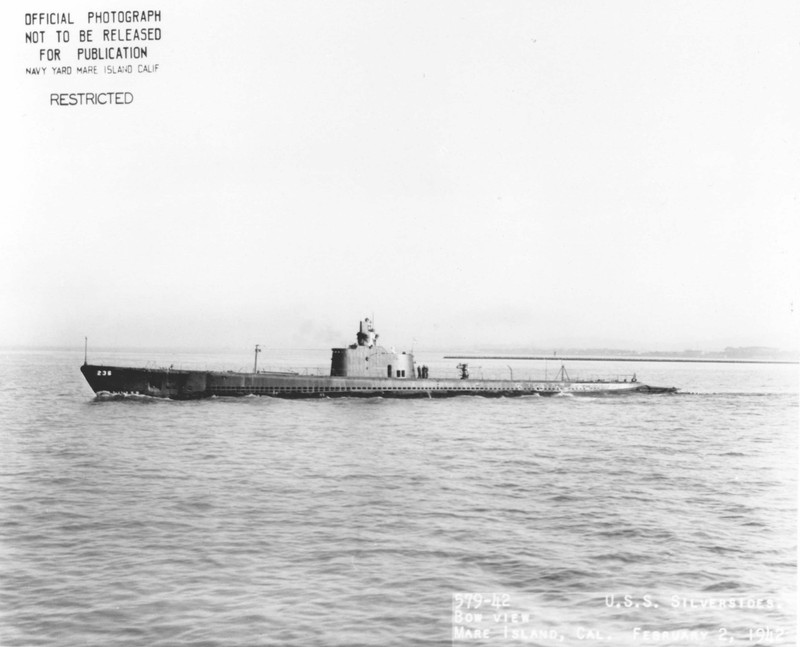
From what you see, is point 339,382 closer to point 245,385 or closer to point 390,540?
point 245,385

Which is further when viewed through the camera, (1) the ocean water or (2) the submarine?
(2) the submarine

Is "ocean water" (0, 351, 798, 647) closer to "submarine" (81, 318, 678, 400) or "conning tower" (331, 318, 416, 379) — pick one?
"submarine" (81, 318, 678, 400)

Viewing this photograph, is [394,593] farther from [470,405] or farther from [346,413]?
[470,405]

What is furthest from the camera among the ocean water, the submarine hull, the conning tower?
the conning tower

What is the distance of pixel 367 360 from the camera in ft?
164

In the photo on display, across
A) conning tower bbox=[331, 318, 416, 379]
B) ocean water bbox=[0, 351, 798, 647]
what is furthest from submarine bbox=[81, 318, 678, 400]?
ocean water bbox=[0, 351, 798, 647]

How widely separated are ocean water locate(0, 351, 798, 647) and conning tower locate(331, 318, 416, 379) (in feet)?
61.7

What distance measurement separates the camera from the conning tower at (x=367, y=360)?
4950 centimetres

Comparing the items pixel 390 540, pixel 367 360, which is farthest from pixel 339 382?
pixel 390 540

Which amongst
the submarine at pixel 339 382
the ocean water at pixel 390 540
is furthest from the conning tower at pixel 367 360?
the ocean water at pixel 390 540

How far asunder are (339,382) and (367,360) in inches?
129

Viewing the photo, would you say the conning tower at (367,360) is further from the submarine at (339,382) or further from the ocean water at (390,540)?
the ocean water at (390,540)

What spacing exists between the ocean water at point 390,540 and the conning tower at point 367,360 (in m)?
18.8

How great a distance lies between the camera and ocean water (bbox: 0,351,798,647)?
38.4ft
